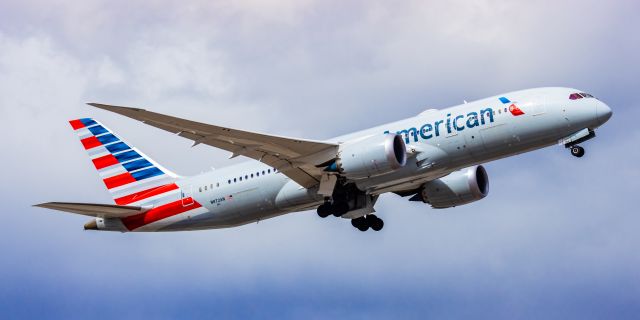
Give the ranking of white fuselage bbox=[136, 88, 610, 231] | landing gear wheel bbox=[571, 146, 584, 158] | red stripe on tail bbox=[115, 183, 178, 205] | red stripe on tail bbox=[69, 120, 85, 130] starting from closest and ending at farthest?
white fuselage bbox=[136, 88, 610, 231] < landing gear wheel bbox=[571, 146, 584, 158] < red stripe on tail bbox=[115, 183, 178, 205] < red stripe on tail bbox=[69, 120, 85, 130]

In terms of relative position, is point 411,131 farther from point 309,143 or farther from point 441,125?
point 309,143

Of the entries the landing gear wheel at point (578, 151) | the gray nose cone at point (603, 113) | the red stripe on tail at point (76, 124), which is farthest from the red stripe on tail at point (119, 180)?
the gray nose cone at point (603, 113)

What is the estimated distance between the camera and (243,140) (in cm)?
4506

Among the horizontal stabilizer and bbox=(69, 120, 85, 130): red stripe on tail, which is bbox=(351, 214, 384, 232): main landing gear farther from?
bbox=(69, 120, 85, 130): red stripe on tail

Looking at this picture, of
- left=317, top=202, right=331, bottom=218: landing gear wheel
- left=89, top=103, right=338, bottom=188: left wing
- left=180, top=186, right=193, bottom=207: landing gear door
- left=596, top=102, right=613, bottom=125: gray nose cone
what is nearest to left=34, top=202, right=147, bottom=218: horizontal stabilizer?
left=180, top=186, right=193, bottom=207: landing gear door

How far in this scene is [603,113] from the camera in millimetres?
44188

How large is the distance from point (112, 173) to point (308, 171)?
1219 centimetres

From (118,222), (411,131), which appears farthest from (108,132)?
(411,131)

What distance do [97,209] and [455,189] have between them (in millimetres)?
16602

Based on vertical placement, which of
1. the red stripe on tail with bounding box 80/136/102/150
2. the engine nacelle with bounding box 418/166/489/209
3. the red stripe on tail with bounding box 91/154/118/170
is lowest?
the engine nacelle with bounding box 418/166/489/209

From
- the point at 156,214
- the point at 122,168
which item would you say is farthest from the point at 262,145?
the point at 122,168

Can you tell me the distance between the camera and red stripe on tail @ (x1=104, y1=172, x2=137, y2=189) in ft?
176

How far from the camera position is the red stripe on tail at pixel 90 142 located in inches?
2191

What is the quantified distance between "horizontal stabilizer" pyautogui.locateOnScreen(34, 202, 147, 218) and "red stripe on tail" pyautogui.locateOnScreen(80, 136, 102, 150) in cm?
553
